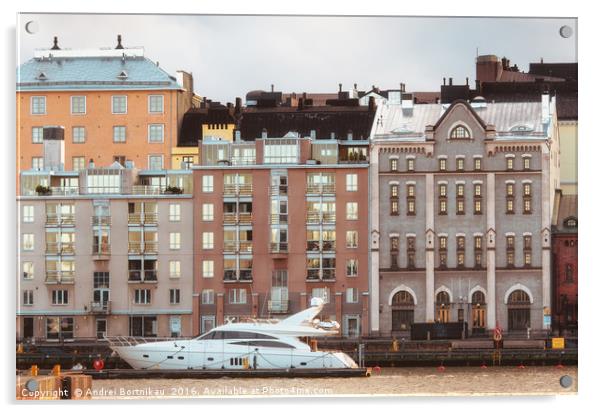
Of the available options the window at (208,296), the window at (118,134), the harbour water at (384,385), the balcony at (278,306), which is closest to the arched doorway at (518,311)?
the harbour water at (384,385)

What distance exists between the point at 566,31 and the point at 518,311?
3985 mm

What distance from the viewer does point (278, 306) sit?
29172mm

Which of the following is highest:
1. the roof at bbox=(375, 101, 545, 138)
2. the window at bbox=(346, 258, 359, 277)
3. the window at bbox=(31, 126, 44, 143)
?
the roof at bbox=(375, 101, 545, 138)

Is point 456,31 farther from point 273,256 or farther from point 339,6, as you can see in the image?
point 273,256

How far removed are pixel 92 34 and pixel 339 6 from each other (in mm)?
2639

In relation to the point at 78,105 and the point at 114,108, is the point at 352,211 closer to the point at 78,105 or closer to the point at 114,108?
the point at 114,108

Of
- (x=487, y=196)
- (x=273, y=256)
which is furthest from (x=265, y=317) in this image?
(x=487, y=196)

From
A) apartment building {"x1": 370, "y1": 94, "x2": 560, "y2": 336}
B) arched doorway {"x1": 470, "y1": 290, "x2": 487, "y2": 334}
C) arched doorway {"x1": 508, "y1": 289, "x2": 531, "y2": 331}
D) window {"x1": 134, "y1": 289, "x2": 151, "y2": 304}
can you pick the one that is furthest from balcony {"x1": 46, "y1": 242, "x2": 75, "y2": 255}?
arched doorway {"x1": 508, "y1": 289, "x2": 531, "y2": 331}

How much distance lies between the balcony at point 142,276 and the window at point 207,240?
0.62 m

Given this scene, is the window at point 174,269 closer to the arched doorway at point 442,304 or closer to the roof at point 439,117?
the roof at point 439,117

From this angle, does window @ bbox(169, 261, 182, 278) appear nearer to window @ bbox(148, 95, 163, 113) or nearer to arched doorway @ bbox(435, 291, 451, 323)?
window @ bbox(148, 95, 163, 113)

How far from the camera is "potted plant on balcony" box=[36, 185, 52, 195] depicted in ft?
92.8

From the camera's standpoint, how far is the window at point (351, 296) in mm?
29328

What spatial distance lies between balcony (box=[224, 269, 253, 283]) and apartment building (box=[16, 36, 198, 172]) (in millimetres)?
1372
